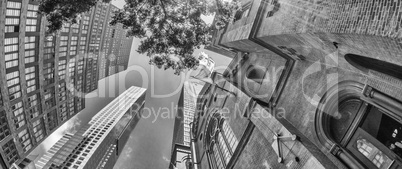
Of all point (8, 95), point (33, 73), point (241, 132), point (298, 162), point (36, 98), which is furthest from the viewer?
point (36, 98)

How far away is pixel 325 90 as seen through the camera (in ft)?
33.0

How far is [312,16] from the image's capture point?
789cm

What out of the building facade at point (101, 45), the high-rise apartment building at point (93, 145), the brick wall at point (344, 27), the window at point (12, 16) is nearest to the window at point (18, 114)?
the window at point (12, 16)

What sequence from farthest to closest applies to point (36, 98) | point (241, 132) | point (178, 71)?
point (36, 98) → point (241, 132) → point (178, 71)

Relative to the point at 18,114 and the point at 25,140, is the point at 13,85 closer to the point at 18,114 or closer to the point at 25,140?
the point at 18,114

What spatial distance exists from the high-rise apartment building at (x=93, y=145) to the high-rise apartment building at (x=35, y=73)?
206 feet

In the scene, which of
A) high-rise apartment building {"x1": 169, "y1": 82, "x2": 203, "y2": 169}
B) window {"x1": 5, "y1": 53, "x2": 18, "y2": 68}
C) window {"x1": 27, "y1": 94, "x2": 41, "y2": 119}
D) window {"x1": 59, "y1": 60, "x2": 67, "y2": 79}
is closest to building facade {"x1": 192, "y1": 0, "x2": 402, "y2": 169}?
high-rise apartment building {"x1": 169, "y1": 82, "x2": 203, "y2": 169}

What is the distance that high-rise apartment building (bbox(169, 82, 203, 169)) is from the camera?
28.7m

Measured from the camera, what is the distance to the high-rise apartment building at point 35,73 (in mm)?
49125

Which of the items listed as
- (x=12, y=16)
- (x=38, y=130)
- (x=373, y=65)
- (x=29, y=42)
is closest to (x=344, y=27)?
(x=373, y=65)

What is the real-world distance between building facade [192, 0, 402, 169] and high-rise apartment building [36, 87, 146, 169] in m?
141

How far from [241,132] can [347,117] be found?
6.12 m

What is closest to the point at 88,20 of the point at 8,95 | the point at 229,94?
the point at 8,95

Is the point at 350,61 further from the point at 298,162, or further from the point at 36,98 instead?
the point at 36,98
